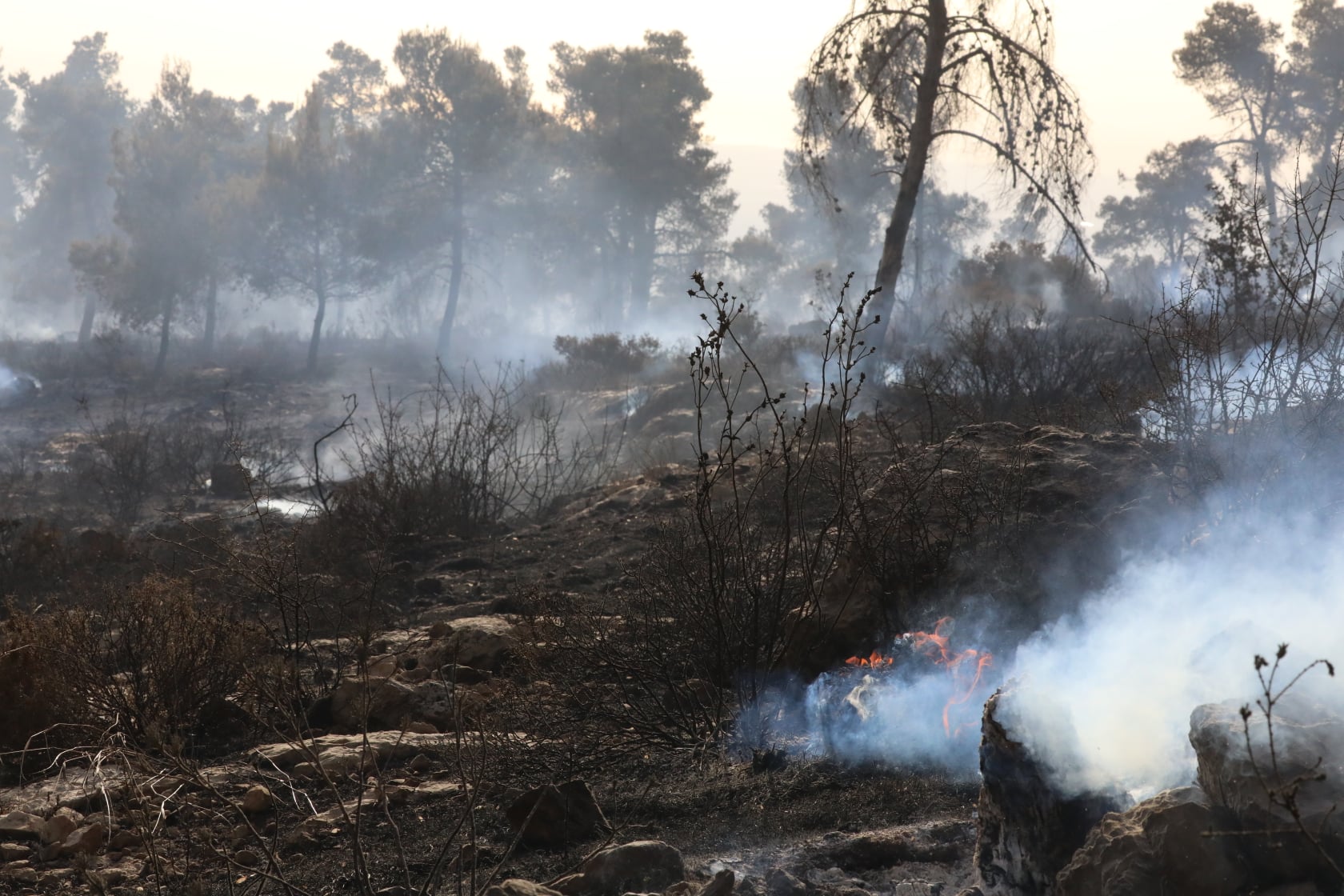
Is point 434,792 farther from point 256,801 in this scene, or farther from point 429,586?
point 429,586

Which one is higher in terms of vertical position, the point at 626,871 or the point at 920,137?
the point at 920,137

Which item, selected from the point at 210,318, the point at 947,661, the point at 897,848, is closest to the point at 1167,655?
the point at 897,848

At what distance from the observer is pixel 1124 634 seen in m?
3.56

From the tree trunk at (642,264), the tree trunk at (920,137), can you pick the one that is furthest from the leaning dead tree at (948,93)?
the tree trunk at (642,264)

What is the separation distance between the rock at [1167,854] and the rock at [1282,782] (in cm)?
4

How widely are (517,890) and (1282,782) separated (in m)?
1.82

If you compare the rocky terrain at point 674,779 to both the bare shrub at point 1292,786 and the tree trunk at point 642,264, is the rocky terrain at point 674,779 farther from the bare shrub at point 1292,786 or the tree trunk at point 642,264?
the tree trunk at point 642,264

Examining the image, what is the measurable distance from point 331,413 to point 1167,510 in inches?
919

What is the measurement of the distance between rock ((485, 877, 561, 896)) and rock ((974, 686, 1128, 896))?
4.06 ft

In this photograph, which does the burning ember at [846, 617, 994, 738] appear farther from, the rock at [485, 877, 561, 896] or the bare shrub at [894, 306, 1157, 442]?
the bare shrub at [894, 306, 1157, 442]

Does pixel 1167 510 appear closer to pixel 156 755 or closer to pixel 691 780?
pixel 691 780

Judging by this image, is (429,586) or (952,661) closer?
(952,661)

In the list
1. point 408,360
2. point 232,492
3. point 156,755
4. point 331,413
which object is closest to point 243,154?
point 408,360

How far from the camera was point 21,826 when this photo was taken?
376 cm
